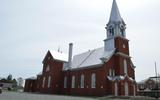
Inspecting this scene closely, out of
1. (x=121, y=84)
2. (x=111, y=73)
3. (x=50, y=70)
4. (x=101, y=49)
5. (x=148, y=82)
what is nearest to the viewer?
(x=121, y=84)

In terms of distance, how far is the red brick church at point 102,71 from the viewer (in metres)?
34.0

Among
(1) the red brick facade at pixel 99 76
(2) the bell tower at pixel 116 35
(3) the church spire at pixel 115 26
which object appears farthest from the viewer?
(3) the church spire at pixel 115 26

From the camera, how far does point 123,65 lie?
3684 centimetres

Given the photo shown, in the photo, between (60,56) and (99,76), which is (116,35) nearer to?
(99,76)

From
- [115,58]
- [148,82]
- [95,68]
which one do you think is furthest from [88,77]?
[148,82]

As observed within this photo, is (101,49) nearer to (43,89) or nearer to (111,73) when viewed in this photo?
(111,73)

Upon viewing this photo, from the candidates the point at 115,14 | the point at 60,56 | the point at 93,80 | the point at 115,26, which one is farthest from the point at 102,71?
the point at 60,56

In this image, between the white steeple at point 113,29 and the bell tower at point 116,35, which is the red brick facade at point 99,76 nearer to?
the bell tower at point 116,35

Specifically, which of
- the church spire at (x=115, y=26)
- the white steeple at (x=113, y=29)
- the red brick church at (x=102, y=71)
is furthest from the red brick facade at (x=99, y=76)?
the church spire at (x=115, y=26)

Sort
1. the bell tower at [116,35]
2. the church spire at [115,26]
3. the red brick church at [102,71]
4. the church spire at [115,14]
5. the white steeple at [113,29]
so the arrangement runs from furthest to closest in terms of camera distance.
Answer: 1. the church spire at [115,14]
2. the church spire at [115,26]
3. the white steeple at [113,29]
4. the bell tower at [116,35]
5. the red brick church at [102,71]

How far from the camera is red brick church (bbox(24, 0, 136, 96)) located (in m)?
34.0

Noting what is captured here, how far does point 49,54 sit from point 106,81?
22517 millimetres

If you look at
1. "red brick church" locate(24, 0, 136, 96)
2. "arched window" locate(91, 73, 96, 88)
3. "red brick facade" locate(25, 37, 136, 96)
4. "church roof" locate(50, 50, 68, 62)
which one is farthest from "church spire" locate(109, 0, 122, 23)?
"church roof" locate(50, 50, 68, 62)

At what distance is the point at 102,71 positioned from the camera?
34094 mm
